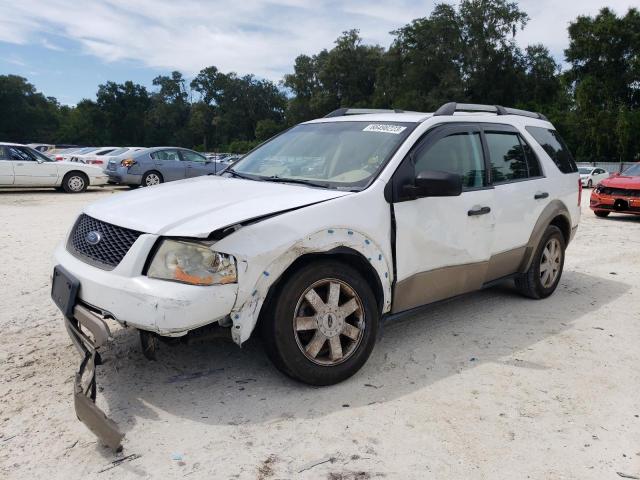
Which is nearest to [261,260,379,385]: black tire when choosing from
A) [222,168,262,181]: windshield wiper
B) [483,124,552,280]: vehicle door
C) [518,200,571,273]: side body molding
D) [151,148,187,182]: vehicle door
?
[222,168,262,181]: windshield wiper

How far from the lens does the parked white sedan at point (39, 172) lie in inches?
601

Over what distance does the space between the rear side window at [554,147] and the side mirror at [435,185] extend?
2124 mm

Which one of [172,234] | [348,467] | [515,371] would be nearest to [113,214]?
[172,234]

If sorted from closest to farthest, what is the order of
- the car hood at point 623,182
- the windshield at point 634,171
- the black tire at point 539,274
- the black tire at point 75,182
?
the black tire at point 539,274
the car hood at point 623,182
the windshield at point 634,171
the black tire at point 75,182

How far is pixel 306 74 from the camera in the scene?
254 ft

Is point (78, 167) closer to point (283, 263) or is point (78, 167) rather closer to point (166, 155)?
point (166, 155)

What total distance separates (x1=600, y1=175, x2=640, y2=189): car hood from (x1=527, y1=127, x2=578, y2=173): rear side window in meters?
7.81

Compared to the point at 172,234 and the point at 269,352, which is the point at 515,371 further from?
the point at 172,234

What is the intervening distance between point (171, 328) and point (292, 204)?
0.99 metres

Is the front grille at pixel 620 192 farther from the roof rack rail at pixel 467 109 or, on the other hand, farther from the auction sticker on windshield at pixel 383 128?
the auction sticker on windshield at pixel 383 128

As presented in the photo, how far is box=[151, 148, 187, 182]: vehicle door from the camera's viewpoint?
1769 centimetres

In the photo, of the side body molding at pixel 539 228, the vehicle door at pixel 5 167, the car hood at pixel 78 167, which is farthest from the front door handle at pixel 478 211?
the car hood at pixel 78 167

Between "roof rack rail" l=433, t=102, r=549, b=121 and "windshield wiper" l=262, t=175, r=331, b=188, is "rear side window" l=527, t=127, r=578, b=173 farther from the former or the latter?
"windshield wiper" l=262, t=175, r=331, b=188

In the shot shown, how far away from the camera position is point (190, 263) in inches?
117
